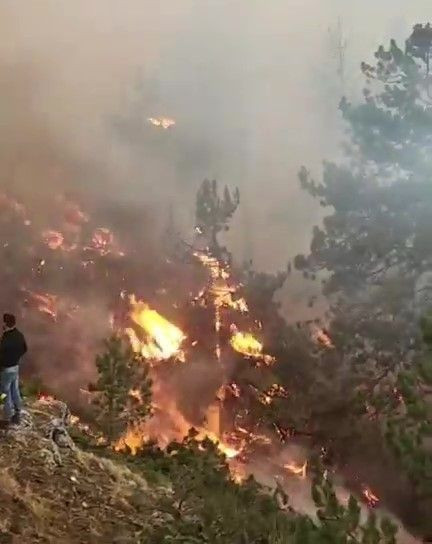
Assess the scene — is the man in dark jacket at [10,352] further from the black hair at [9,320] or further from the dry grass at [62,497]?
the dry grass at [62,497]

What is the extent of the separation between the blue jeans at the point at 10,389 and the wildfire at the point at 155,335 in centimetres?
1989

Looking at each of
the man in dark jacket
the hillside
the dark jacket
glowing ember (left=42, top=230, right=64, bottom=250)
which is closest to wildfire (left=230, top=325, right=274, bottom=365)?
the hillside

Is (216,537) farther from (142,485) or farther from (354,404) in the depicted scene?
(354,404)

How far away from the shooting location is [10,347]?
276 inches

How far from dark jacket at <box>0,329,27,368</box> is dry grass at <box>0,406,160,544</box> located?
114 centimetres

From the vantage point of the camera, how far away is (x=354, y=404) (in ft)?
41.5

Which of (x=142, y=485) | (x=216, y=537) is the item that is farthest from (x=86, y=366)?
(x=216, y=537)

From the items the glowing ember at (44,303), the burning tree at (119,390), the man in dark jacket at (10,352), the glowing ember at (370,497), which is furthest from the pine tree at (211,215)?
the man in dark jacket at (10,352)

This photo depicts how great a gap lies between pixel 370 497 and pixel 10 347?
940 cm

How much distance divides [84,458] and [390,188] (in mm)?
8874

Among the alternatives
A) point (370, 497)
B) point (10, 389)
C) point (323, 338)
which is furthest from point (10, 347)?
point (370, 497)

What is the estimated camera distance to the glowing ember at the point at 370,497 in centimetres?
1380

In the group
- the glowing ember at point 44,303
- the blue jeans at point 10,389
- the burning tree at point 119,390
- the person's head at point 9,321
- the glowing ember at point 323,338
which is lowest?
the blue jeans at point 10,389

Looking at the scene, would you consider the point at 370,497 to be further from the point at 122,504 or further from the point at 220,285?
the point at 220,285
